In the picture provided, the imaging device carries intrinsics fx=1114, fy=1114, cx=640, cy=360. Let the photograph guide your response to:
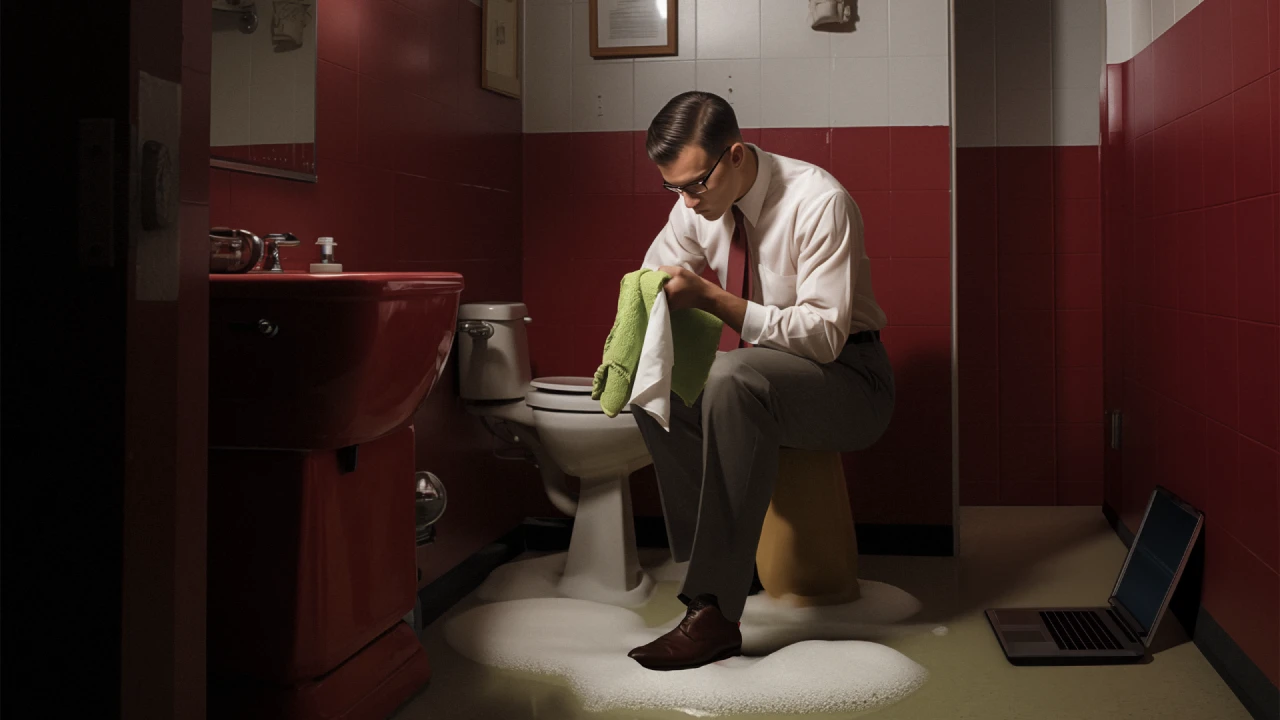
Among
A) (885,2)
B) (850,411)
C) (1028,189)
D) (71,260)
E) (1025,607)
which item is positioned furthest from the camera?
(1028,189)

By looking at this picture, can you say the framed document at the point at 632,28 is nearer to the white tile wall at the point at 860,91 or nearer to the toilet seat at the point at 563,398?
the white tile wall at the point at 860,91

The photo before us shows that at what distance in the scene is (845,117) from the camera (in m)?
3.21

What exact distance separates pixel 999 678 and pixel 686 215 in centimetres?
126

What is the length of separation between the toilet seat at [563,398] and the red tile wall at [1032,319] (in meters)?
1.58

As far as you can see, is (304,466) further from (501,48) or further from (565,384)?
(501,48)

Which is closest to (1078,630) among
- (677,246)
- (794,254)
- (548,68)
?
(794,254)

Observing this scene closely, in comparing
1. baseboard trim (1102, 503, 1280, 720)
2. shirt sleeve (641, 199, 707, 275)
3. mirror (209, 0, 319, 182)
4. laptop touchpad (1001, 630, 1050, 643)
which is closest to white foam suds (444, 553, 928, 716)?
laptop touchpad (1001, 630, 1050, 643)

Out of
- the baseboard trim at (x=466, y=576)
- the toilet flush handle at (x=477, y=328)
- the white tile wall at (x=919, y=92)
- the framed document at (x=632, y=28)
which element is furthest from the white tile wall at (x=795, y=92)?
the baseboard trim at (x=466, y=576)

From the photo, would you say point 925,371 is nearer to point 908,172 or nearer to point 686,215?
point 908,172

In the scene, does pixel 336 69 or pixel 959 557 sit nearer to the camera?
pixel 336 69

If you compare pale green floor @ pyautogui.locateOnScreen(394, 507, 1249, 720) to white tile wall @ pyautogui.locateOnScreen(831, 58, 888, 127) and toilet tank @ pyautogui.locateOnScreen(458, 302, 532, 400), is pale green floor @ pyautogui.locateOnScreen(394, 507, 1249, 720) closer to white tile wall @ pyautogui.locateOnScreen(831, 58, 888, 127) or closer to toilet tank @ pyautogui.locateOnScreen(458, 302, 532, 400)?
toilet tank @ pyautogui.locateOnScreen(458, 302, 532, 400)

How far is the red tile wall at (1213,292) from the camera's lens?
6.44ft

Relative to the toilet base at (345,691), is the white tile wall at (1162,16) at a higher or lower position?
higher

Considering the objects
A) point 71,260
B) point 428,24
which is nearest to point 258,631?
point 71,260
